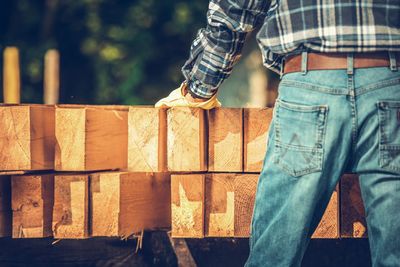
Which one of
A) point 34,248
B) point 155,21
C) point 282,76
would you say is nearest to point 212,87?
point 282,76

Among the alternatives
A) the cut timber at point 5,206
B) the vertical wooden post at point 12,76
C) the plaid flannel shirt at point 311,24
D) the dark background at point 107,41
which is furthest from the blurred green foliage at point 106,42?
the plaid flannel shirt at point 311,24

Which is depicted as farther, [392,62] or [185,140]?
[185,140]

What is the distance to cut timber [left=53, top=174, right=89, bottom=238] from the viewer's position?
2.68 m

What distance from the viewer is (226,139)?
2664 mm

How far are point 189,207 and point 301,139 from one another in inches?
30.0

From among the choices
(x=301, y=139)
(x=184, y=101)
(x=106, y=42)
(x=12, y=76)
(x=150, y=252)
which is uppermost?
(x=106, y=42)

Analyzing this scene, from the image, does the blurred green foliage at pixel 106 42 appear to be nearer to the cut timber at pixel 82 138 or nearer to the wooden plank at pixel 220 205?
the cut timber at pixel 82 138

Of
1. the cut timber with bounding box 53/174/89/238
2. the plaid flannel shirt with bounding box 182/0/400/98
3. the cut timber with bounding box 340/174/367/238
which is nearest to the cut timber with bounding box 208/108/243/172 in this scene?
the plaid flannel shirt with bounding box 182/0/400/98

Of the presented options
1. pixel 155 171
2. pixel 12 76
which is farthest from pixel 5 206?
pixel 12 76

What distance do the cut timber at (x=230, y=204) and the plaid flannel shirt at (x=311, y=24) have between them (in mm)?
554

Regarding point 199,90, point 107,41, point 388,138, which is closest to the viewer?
point 388,138

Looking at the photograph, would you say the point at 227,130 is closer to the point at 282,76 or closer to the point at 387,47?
the point at 282,76

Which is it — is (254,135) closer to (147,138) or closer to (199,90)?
(199,90)

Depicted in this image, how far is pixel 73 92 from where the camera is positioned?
12.4m
